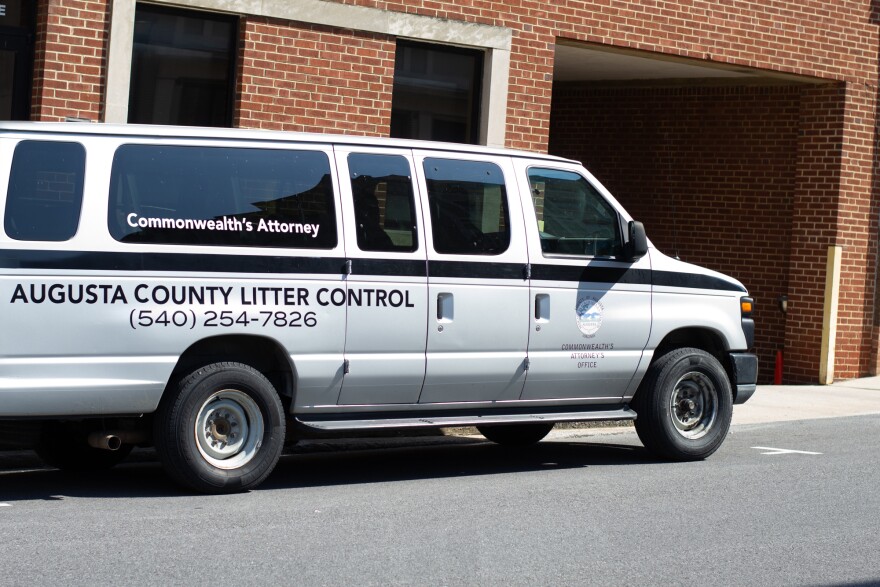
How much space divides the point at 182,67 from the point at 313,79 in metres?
1.23

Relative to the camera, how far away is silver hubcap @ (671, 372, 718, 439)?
9.89 meters

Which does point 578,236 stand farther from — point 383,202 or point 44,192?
point 44,192

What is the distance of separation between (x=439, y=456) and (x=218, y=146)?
10.9ft

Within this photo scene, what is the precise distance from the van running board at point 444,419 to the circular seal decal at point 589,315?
60 centimetres

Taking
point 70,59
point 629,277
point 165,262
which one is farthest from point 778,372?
point 165,262

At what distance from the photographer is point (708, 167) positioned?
17828 millimetres

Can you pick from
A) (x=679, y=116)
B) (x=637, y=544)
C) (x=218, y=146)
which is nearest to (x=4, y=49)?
(x=218, y=146)

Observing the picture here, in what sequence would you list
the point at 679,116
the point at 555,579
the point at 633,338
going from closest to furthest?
the point at 555,579, the point at 633,338, the point at 679,116

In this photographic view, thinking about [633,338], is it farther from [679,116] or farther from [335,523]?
[679,116]

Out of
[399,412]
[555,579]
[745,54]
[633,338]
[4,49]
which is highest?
[745,54]

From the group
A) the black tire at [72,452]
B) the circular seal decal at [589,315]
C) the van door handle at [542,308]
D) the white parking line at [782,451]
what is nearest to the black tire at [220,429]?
the black tire at [72,452]

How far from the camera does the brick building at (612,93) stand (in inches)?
459

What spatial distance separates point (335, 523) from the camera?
24.2ft

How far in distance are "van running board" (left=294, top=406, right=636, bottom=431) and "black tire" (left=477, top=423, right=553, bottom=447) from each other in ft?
3.67
